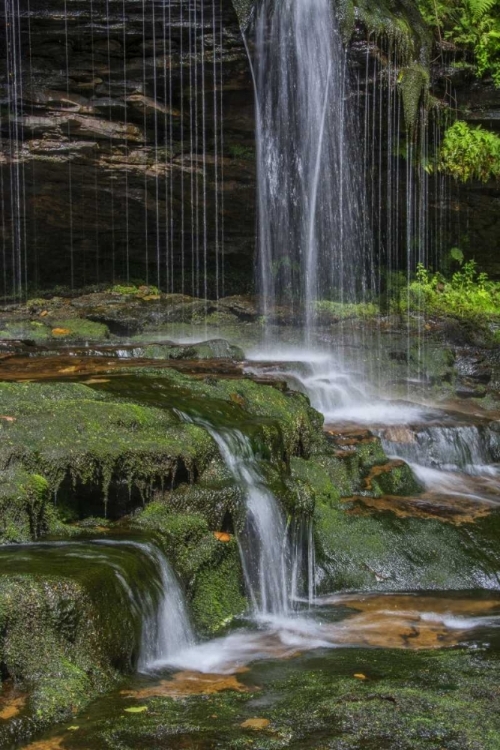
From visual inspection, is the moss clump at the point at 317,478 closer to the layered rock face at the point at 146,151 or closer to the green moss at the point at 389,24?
the layered rock face at the point at 146,151

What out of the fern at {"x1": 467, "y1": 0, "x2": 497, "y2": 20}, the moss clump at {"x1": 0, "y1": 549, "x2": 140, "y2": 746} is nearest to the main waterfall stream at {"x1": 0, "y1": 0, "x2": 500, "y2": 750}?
the moss clump at {"x1": 0, "y1": 549, "x2": 140, "y2": 746}

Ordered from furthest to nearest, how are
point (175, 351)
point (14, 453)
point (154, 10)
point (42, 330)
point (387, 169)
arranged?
1. point (387, 169)
2. point (42, 330)
3. point (154, 10)
4. point (175, 351)
5. point (14, 453)

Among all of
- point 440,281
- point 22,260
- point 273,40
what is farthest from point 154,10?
point 440,281

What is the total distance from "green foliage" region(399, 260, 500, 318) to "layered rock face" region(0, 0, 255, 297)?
126 inches

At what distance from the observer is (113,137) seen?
517 inches

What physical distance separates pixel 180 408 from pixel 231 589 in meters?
1.64

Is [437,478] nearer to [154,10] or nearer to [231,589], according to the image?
[231,589]

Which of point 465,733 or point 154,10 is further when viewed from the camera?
point 154,10

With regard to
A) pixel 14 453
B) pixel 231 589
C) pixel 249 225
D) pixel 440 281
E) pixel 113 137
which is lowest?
pixel 231 589

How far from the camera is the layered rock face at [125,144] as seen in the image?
12188mm

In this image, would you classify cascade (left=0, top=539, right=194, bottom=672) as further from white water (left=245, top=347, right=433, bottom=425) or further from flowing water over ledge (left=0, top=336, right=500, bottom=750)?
white water (left=245, top=347, right=433, bottom=425)

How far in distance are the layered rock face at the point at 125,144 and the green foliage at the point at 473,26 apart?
11.4ft

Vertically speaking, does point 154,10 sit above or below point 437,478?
above

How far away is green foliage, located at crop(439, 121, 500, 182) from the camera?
45.0 ft
